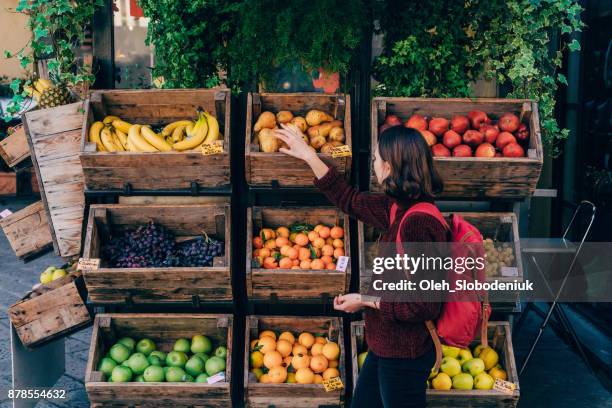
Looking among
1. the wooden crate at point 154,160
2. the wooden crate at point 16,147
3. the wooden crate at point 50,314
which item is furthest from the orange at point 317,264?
the wooden crate at point 16,147

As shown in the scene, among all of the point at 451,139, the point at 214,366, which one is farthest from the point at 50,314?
the point at 451,139

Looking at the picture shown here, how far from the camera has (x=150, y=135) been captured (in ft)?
11.9

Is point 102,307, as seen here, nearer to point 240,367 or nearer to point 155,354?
point 155,354

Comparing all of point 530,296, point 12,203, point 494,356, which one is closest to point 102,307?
point 494,356

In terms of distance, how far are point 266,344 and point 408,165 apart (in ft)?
5.51

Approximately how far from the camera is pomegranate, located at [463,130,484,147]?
11.7 ft

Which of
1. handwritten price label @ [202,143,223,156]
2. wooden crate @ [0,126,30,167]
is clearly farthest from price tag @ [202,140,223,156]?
wooden crate @ [0,126,30,167]

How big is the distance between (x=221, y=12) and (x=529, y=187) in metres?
2.14

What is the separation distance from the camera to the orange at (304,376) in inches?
139

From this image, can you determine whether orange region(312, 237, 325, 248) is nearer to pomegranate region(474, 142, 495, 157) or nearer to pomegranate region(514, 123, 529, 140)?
pomegranate region(474, 142, 495, 157)

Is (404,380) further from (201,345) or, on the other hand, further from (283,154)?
(201,345)

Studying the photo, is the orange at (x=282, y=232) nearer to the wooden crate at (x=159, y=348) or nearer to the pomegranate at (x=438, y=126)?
the wooden crate at (x=159, y=348)

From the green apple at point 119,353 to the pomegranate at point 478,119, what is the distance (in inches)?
99.5

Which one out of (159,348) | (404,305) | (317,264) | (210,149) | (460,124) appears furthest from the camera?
(159,348)
